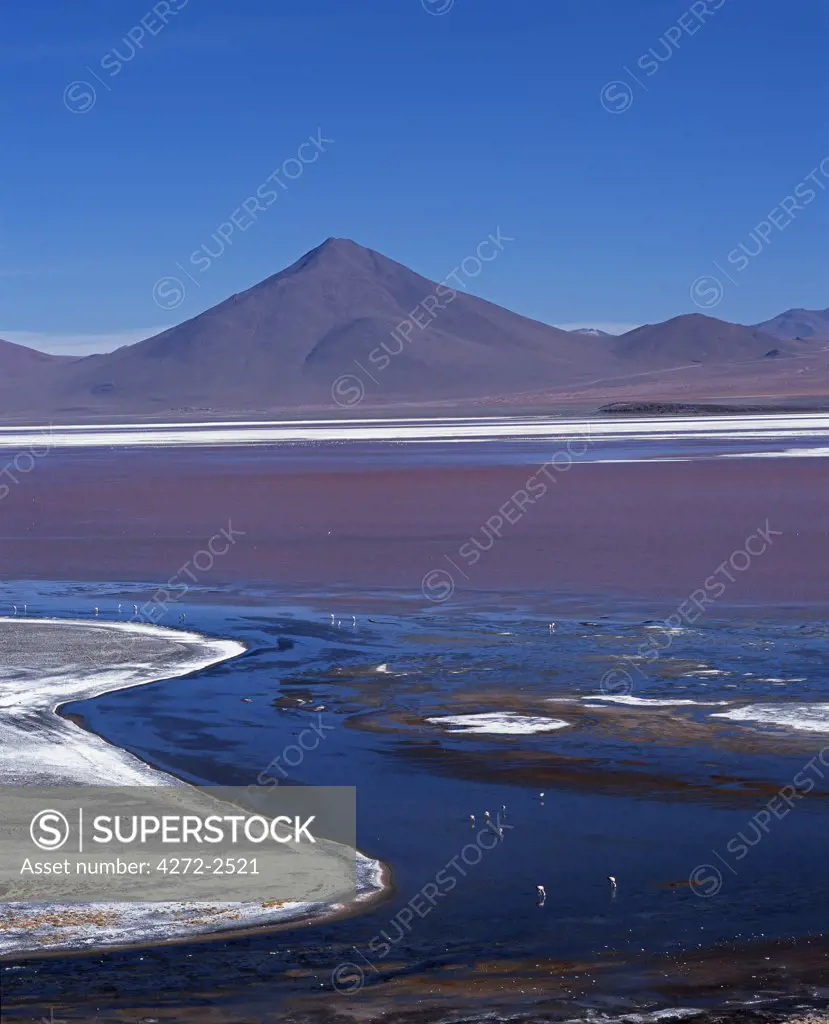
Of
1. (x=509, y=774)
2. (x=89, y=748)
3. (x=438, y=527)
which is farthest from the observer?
(x=438, y=527)

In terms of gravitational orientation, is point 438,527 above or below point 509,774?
above

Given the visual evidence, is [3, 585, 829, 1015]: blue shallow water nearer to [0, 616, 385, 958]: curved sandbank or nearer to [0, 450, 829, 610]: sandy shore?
[0, 616, 385, 958]: curved sandbank

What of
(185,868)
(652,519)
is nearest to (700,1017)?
(185,868)

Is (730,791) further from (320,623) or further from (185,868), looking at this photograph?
(320,623)

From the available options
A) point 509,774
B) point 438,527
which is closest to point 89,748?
point 509,774

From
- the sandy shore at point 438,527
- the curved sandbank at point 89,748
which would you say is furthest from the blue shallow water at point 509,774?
the sandy shore at point 438,527

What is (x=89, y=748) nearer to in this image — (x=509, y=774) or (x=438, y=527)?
(x=509, y=774)
